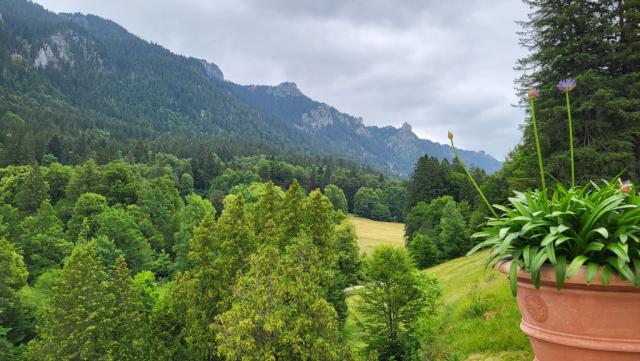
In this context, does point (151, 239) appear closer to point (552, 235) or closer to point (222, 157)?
point (552, 235)

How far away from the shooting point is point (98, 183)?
65.2m

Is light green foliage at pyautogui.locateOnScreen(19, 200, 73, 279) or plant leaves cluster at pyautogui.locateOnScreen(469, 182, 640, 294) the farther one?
light green foliage at pyautogui.locateOnScreen(19, 200, 73, 279)

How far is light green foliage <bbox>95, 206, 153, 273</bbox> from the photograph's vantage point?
47.2 metres

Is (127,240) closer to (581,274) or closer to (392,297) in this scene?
(392,297)

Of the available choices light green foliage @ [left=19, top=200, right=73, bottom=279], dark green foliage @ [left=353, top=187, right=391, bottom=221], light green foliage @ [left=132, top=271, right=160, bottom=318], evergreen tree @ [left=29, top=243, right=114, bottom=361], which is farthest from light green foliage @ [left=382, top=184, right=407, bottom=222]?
evergreen tree @ [left=29, top=243, right=114, bottom=361]

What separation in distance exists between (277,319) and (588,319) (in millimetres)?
15494

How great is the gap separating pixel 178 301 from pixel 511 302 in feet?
62.2

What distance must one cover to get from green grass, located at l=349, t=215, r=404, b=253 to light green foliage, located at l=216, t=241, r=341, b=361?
47.1 m

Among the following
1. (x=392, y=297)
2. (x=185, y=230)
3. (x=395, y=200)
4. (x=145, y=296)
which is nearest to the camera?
(x=392, y=297)

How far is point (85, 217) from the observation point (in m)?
53.4

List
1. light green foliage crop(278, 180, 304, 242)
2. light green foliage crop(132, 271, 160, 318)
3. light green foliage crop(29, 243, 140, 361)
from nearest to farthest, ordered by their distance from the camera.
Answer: light green foliage crop(29, 243, 140, 361) → light green foliage crop(278, 180, 304, 242) → light green foliage crop(132, 271, 160, 318)

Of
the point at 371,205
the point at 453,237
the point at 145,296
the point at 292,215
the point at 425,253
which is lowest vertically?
the point at 145,296

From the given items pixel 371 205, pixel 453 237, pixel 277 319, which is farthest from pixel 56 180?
pixel 371 205

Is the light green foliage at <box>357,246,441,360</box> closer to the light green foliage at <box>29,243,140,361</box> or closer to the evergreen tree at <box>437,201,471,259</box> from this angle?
the light green foliage at <box>29,243,140,361</box>
